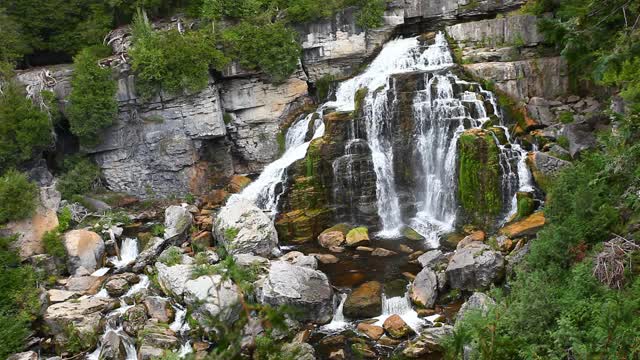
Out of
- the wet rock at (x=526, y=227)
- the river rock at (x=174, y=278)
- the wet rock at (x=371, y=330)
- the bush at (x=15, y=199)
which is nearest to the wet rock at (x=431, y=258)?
the wet rock at (x=526, y=227)

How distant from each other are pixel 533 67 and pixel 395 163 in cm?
716

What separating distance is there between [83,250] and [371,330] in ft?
37.6

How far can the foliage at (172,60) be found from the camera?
22.7 m

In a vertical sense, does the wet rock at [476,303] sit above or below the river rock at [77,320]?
above

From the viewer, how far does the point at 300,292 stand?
14859 millimetres

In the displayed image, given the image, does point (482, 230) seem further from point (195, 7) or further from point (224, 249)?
point (195, 7)

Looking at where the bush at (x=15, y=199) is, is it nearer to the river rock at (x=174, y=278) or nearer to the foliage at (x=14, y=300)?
the foliage at (x=14, y=300)

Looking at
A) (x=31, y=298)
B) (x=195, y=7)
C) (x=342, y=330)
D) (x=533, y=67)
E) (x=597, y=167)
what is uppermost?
(x=195, y=7)

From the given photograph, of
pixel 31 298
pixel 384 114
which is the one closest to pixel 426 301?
pixel 384 114

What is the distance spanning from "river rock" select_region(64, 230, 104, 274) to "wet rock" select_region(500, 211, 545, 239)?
48.3 feet

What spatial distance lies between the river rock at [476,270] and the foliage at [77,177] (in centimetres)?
1695

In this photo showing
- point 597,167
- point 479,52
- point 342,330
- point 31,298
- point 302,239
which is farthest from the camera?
point 479,52

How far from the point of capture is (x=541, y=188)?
18.3m

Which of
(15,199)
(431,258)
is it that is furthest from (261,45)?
(431,258)
